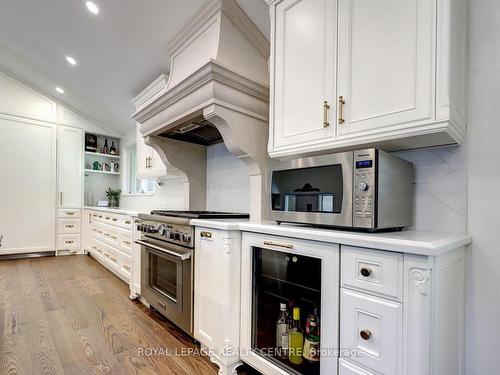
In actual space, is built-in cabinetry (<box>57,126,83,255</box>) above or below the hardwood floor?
above

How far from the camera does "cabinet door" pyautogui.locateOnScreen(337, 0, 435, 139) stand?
3.52 feet

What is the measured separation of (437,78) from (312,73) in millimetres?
603

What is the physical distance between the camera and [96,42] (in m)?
2.97

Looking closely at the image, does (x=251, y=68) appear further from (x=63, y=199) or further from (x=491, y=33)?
(x=63, y=199)

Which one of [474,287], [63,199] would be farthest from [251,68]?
[63,199]

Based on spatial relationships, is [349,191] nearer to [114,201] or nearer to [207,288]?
[207,288]

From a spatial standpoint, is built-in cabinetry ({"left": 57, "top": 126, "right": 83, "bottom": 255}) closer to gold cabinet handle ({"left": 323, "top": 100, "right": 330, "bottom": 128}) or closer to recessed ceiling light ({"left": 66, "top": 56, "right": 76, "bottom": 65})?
recessed ceiling light ({"left": 66, "top": 56, "right": 76, "bottom": 65})

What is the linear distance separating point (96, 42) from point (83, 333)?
2860 mm

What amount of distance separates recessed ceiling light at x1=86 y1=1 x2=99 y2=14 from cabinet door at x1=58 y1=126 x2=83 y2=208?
9.40 feet

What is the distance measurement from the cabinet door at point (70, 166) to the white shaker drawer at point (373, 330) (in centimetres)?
510

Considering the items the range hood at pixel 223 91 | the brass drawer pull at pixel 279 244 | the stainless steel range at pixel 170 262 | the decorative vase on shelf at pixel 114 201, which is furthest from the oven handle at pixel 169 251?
the decorative vase on shelf at pixel 114 201

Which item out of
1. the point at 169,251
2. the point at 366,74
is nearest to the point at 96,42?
the point at 169,251

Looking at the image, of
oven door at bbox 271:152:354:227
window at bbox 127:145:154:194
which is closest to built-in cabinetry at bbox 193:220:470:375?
oven door at bbox 271:152:354:227

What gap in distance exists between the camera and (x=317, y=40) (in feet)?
4.75
